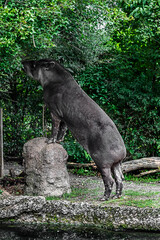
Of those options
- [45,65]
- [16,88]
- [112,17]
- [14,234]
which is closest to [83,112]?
[45,65]

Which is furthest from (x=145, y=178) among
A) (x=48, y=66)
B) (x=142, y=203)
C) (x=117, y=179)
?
(x=48, y=66)

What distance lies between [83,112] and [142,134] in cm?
482

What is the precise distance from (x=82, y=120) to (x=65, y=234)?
225 centimetres

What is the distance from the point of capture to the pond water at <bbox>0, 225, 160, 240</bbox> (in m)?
4.72

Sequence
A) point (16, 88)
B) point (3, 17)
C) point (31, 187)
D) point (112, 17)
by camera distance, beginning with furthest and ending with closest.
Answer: point (16, 88) → point (112, 17) → point (31, 187) → point (3, 17)

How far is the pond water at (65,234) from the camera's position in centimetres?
472

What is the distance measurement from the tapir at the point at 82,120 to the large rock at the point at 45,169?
1.03 feet

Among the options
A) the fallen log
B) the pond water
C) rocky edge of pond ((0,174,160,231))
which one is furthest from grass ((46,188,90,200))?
the fallen log

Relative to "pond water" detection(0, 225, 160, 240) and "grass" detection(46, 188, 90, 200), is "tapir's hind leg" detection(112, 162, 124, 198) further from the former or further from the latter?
"pond water" detection(0, 225, 160, 240)

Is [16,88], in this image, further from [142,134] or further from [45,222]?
[45,222]

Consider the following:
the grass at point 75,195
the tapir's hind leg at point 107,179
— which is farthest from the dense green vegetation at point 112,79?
the tapir's hind leg at point 107,179

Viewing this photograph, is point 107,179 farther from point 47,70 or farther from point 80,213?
point 47,70

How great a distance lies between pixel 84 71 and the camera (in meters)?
11.0

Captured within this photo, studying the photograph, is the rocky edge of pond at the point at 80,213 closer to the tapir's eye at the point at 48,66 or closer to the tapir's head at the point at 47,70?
the tapir's head at the point at 47,70
